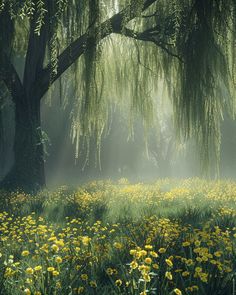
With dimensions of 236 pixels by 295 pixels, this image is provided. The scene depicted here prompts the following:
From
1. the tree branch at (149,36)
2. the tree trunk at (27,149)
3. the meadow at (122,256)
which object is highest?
the tree branch at (149,36)

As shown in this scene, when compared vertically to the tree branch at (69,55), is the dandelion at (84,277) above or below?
below

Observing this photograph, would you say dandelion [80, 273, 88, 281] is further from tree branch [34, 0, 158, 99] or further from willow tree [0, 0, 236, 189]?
tree branch [34, 0, 158, 99]

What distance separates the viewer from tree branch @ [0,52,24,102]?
9.57 meters

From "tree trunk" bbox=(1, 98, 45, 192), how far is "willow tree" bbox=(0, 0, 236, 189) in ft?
0.08

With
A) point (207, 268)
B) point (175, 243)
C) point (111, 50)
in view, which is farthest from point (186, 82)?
point (207, 268)

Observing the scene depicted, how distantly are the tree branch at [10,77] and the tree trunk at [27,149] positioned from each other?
0.22 m

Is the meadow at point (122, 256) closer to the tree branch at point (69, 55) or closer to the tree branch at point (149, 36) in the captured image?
the tree branch at point (69, 55)

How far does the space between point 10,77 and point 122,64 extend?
Result: 2657 mm

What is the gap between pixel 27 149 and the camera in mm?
10250

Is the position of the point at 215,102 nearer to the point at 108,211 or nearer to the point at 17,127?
the point at 108,211

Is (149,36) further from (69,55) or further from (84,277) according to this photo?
(84,277)

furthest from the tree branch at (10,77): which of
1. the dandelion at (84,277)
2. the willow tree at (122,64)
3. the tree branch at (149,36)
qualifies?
the dandelion at (84,277)

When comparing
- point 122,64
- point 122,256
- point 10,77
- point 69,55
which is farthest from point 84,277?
point 10,77

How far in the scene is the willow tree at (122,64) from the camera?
18.8ft
